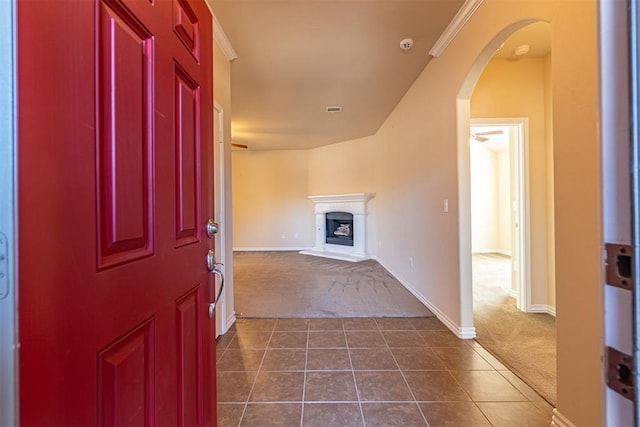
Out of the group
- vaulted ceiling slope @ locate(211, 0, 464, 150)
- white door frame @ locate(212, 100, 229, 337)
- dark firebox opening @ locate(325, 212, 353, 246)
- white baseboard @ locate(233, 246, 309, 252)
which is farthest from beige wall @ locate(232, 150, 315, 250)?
white door frame @ locate(212, 100, 229, 337)

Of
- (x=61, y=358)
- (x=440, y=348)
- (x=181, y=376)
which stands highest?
(x=61, y=358)

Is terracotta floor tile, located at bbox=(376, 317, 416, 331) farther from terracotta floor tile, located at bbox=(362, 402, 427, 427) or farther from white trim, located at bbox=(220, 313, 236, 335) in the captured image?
white trim, located at bbox=(220, 313, 236, 335)

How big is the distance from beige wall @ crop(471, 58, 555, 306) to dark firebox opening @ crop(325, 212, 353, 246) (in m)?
3.78

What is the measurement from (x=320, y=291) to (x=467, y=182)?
2255 mm

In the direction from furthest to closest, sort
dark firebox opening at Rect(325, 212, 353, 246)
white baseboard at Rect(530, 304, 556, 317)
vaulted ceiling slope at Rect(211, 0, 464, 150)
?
dark firebox opening at Rect(325, 212, 353, 246) < white baseboard at Rect(530, 304, 556, 317) < vaulted ceiling slope at Rect(211, 0, 464, 150)

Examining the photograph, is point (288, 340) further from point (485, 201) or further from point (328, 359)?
point (485, 201)

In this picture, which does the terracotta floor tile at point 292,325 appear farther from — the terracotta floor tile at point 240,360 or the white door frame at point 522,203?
the white door frame at point 522,203

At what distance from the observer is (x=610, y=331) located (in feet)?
1.24

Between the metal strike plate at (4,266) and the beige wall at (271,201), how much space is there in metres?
6.99

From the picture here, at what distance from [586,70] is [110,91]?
170 cm

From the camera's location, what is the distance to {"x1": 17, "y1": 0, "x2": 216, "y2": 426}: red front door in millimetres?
389

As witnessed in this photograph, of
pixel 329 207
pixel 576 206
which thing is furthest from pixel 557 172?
pixel 329 207

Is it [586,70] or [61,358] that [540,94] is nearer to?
[586,70]

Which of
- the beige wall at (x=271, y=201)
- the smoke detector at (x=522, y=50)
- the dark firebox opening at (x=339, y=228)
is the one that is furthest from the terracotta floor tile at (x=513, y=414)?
the beige wall at (x=271, y=201)
